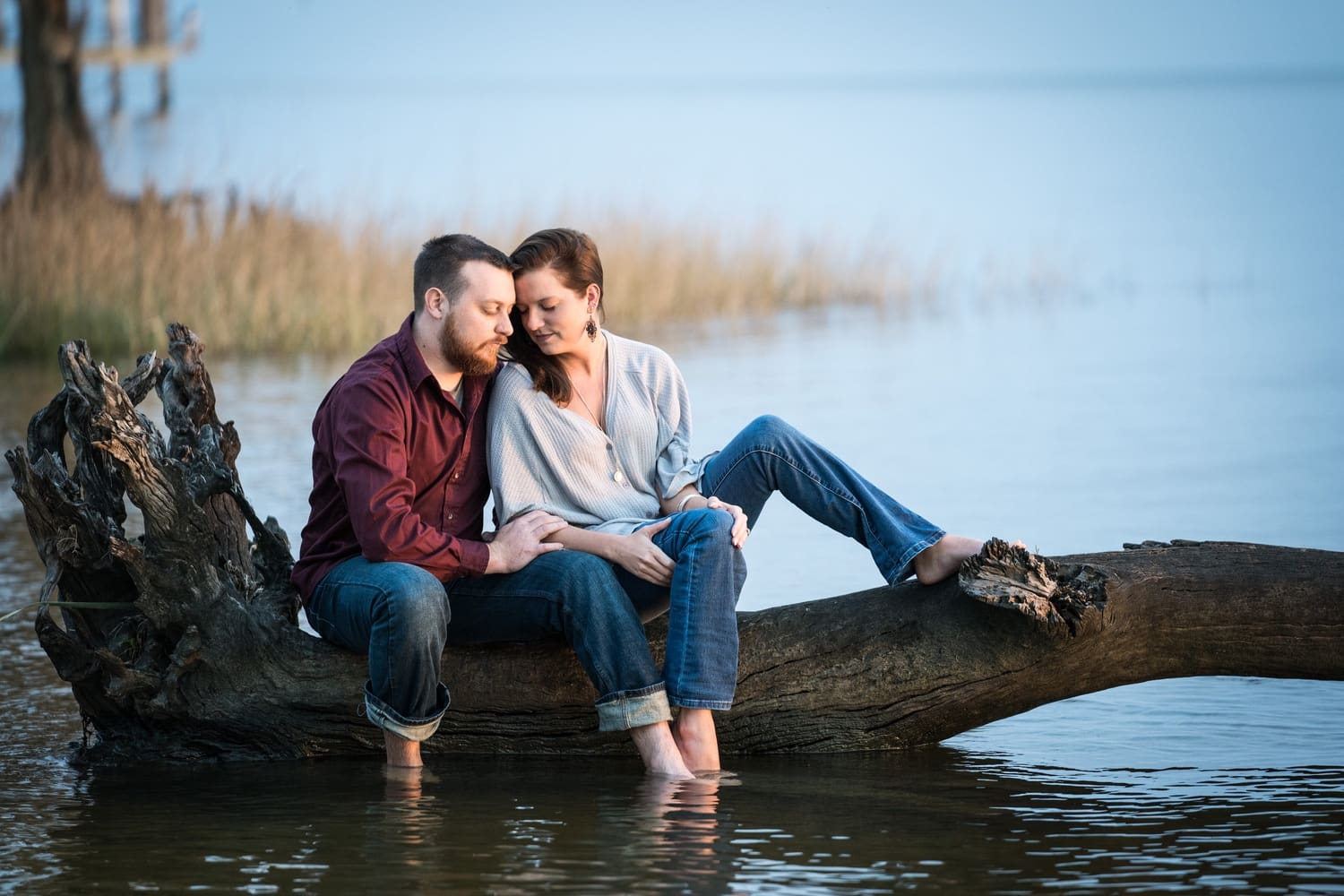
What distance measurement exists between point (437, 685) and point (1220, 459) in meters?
6.06

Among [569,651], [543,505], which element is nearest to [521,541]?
[543,505]

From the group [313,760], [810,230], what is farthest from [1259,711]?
[810,230]

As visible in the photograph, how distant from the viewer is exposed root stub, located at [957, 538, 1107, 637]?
3623mm

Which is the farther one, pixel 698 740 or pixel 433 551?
pixel 698 740

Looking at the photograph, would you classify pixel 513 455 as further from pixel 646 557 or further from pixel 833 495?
pixel 833 495

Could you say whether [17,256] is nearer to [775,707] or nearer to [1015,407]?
[1015,407]

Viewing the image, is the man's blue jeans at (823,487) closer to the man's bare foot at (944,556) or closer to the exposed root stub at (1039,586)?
the man's bare foot at (944,556)

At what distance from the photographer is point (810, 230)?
53.3ft

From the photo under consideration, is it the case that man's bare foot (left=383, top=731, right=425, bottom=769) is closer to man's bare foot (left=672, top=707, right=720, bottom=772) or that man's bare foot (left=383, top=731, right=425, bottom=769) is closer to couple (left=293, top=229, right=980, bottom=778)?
couple (left=293, top=229, right=980, bottom=778)

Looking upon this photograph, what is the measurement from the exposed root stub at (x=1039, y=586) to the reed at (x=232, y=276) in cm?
883

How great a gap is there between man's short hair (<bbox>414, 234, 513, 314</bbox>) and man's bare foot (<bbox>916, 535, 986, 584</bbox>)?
110 cm

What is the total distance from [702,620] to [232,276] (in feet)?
30.7

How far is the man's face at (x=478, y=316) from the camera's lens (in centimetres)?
374

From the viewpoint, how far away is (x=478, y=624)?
3768 mm
